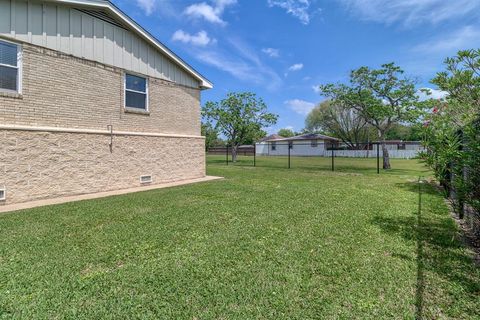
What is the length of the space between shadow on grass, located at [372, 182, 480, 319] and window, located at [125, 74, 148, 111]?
764cm

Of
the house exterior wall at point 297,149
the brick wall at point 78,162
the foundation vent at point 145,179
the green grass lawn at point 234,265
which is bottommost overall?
the green grass lawn at point 234,265

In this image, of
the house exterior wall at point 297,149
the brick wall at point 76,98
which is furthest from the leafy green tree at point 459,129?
the house exterior wall at point 297,149

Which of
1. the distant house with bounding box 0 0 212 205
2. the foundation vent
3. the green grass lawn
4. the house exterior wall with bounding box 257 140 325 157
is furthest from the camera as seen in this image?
the house exterior wall with bounding box 257 140 325 157

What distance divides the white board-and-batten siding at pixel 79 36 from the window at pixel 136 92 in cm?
29

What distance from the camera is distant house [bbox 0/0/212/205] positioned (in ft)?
19.5

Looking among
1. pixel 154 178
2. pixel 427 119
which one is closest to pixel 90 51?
pixel 154 178

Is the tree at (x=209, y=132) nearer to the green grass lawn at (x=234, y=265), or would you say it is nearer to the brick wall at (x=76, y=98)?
the brick wall at (x=76, y=98)

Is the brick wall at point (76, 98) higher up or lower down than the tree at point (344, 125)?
lower down

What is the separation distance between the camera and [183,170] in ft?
32.8

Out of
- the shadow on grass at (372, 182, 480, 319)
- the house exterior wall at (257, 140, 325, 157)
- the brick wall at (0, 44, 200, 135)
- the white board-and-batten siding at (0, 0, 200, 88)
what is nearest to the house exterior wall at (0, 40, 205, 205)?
the brick wall at (0, 44, 200, 135)

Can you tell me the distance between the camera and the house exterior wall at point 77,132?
595cm

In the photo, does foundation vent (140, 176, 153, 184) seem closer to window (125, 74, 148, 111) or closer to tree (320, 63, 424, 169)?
window (125, 74, 148, 111)

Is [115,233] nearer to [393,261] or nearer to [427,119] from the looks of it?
→ [393,261]

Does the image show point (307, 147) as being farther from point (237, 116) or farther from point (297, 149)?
point (237, 116)
